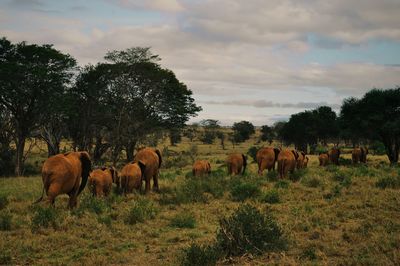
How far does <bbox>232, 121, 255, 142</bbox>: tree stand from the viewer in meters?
86.4

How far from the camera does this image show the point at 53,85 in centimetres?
2844

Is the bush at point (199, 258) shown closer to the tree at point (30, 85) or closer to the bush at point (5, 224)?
the bush at point (5, 224)

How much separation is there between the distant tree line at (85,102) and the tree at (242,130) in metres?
46.7

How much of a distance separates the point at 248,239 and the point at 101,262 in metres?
2.60

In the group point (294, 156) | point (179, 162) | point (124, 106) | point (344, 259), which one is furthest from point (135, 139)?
point (344, 259)

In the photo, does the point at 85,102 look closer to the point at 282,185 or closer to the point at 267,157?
the point at 267,157

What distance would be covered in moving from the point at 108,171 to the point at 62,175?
11.6 feet

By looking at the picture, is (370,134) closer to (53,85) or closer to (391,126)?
(391,126)

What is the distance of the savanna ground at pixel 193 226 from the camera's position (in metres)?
7.32

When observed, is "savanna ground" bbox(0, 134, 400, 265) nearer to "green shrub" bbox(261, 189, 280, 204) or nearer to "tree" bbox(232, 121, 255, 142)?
"green shrub" bbox(261, 189, 280, 204)

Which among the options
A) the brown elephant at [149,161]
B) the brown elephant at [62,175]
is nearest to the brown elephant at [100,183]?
the brown elephant at [62,175]

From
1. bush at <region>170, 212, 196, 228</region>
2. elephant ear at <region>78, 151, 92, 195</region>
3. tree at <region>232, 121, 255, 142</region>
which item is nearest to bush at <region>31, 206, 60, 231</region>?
elephant ear at <region>78, 151, 92, 195</region>

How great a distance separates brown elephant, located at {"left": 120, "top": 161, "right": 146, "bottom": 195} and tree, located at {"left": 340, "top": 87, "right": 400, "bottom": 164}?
2327 cm

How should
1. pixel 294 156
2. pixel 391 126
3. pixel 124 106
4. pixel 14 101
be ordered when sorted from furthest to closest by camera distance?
pixel 124 106 < pixel 391 126 < pixel 14 101 < pixel 294 156
